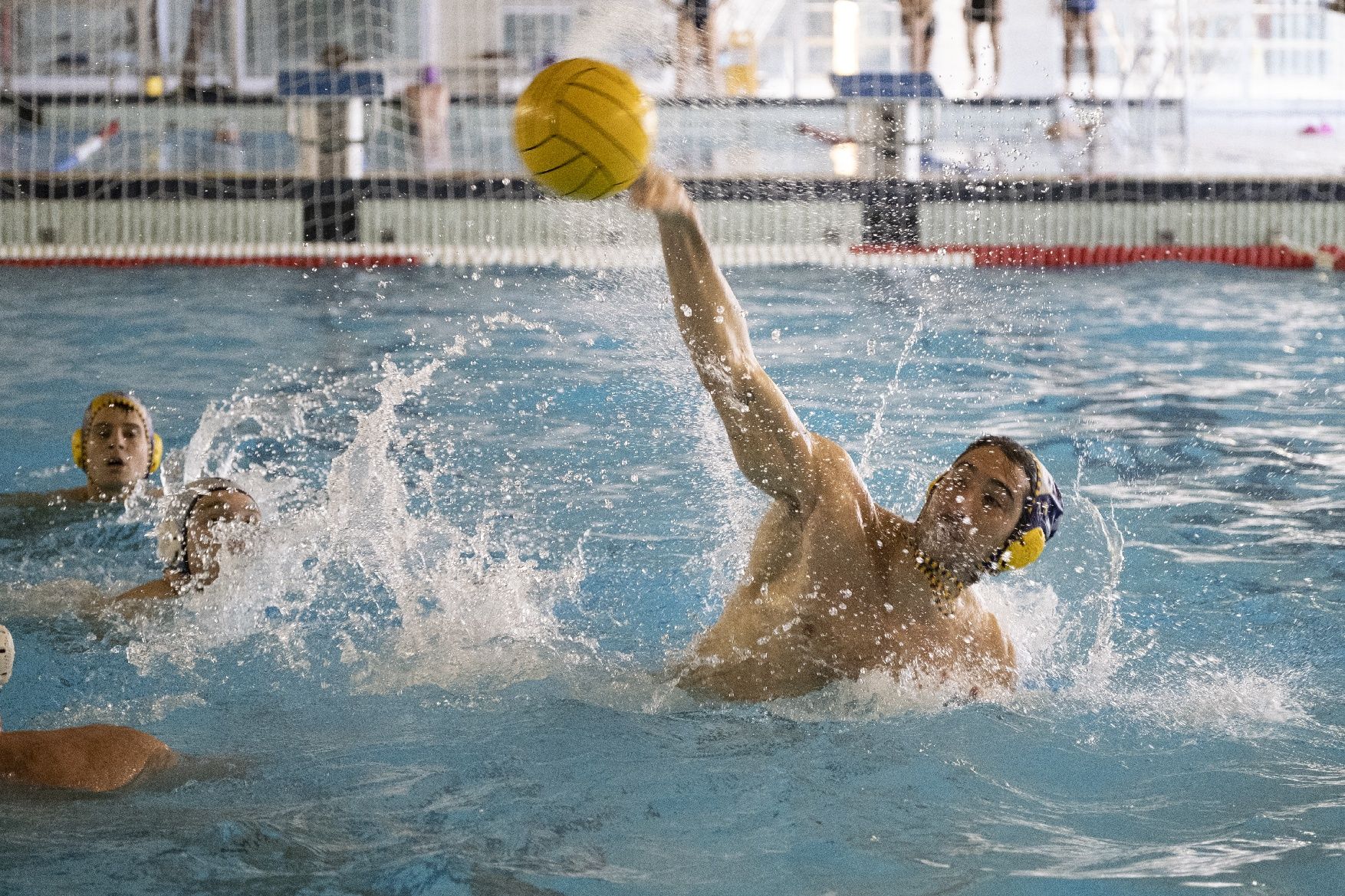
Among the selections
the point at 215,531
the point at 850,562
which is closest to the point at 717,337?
the point at 850,562

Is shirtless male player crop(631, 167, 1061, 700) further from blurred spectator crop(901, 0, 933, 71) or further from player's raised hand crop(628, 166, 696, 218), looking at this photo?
blurred spectator crop(901, 0, 933, 71)

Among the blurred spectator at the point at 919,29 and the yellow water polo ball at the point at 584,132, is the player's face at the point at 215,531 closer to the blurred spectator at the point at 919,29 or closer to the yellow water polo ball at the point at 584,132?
the yellow water polo ball at the point at 584,132

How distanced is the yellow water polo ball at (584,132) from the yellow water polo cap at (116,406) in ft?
7.80

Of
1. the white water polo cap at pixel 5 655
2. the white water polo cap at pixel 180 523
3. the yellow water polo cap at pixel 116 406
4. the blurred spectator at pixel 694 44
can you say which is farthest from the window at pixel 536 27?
the white water polo cap at pixel 5 655

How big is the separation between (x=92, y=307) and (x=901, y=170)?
16.1 feet

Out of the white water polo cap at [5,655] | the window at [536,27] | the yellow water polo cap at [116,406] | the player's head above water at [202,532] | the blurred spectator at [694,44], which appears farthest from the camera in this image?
the window at [536,27]

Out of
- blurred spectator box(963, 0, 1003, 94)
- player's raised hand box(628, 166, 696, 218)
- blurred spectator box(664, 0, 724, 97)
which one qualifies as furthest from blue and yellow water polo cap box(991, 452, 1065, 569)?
blurred spectator box(963, 0, 1003, 94)

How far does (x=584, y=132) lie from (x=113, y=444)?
2574 mm

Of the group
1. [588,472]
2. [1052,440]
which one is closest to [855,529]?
[588,472]

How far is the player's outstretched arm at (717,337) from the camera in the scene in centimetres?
245

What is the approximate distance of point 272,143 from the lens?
11.9 m

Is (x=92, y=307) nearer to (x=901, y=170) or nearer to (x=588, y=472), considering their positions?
(x=588, y=472)

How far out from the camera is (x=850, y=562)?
281 centimetres

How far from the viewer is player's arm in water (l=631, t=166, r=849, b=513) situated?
96.4 inches
